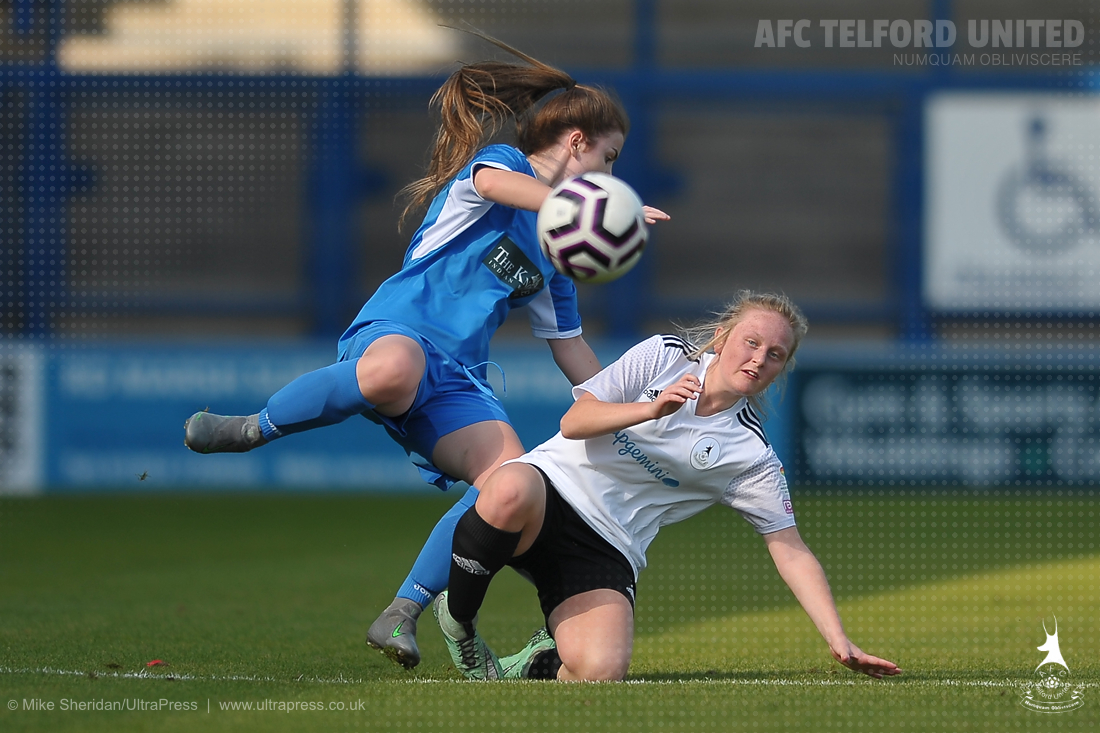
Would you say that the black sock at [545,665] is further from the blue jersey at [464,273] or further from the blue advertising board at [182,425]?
the blue advertising board at [182,425]

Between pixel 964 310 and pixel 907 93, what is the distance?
6.09ft

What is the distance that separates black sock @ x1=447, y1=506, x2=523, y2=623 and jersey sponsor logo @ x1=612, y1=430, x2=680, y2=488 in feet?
1.21

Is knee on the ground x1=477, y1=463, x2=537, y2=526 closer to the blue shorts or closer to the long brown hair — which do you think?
the blue shorts

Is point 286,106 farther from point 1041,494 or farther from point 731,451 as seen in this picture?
point 731,451

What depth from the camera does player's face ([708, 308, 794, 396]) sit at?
3.25m

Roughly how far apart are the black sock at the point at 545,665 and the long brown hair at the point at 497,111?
1.40m

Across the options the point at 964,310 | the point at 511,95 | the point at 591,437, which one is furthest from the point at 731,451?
the point at 964,310

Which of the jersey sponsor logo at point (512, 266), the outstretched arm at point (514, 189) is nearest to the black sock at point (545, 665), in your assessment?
Answer: the jersey sponsor logo at point (512, 266)

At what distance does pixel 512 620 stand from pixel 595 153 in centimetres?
190

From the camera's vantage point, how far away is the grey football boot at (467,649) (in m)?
→ 3.41

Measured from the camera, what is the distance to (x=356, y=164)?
11.0 m

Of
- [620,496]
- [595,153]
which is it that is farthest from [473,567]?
[595,153]

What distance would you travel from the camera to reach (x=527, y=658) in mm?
3576

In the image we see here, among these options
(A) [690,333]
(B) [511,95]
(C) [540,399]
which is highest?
(B) [511,95]
